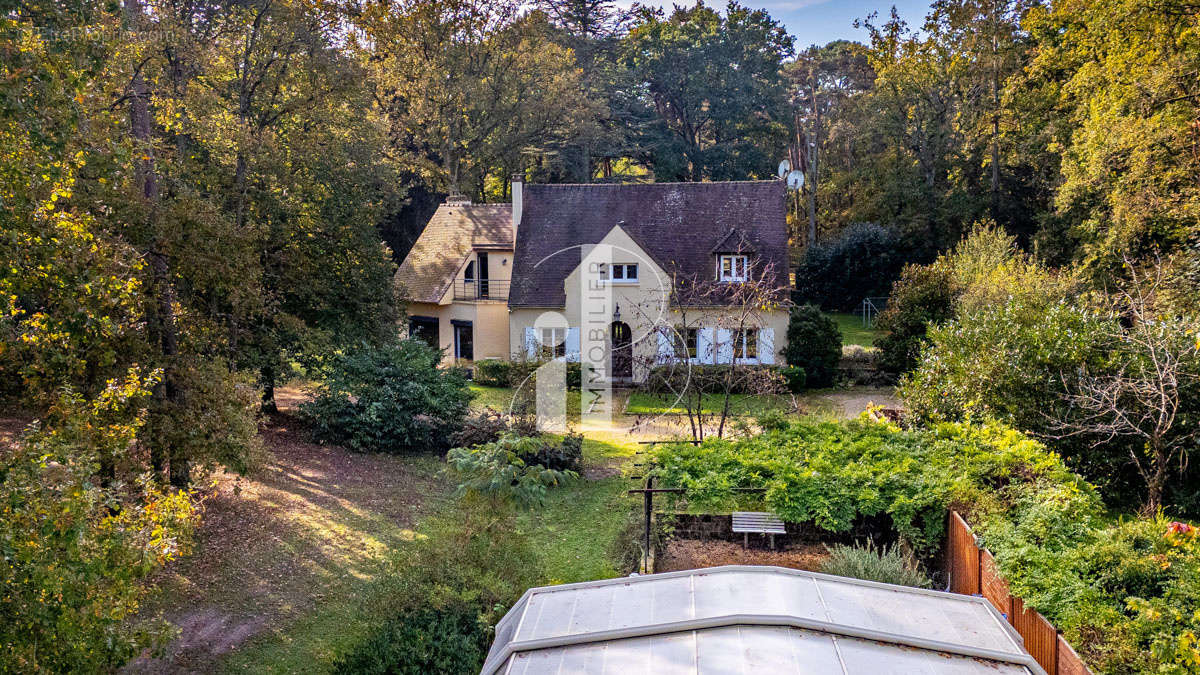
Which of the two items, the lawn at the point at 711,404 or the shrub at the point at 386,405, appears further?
the lawn at the point at 711,404

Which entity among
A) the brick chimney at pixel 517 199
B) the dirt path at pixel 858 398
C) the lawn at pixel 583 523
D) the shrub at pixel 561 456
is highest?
the brick chimney at pixel 517 199

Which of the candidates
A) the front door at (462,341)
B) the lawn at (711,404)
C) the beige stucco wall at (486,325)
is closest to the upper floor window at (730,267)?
the lawn at (711,404)

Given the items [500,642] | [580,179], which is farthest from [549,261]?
[500,642]

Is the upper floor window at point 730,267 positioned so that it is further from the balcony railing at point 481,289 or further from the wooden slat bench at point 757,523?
the wooden slat bench at point 757,523

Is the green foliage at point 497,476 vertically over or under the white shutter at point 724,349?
under

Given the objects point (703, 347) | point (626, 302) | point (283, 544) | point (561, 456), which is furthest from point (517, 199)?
point (283, 544)

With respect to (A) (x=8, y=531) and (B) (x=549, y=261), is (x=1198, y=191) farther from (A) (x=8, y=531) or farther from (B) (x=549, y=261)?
(A) (x=8, y=531)

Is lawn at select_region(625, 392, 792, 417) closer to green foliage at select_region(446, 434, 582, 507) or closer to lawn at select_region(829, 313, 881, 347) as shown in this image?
green foliage at select_region(446, 434, 582, 507)
